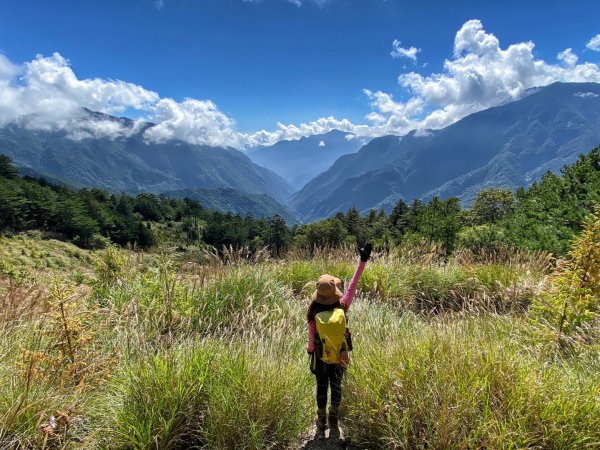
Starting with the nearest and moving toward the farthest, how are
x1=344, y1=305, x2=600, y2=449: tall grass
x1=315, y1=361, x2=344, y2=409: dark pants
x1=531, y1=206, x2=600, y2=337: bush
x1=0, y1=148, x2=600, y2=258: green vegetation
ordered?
x1=344, y1=305, x2=600, y2=449: tall grass
x1=315, y1=361, x2=344, y2=409: dark pants
x1=531, y1=206, x2=600, y2=337: bush
x1=0, y1=148, x2=600, y2=258: green vegetation

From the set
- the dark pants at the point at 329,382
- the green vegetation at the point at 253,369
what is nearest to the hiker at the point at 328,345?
the dark pants at the point at 329,382

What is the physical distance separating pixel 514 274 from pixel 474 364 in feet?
18.9

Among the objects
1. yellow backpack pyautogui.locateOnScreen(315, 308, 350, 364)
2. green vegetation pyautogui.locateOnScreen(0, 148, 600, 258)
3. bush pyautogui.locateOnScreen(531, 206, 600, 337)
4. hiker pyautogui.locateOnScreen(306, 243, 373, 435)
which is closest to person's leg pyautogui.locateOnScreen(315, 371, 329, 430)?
hiker pyautogui.locateOnScreen(306, 243, 373, 435)

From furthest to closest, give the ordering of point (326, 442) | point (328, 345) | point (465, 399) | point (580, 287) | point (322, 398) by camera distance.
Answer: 1. point (580, 287)
2. point (322, 398)
3. point (328, 345)
4. point (326, 442)
5. point (465, 399)

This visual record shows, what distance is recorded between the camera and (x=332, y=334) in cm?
358

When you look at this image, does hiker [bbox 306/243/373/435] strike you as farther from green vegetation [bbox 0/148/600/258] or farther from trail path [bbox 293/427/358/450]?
green vegetation [bbox 0/148/600/258]

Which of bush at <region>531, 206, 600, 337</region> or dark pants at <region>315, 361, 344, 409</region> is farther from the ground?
bush at <region>531, 206, 600, 337</region>

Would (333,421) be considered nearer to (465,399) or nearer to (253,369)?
(253,369)

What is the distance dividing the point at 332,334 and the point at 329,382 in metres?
0.56

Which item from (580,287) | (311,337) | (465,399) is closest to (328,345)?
(311,337)

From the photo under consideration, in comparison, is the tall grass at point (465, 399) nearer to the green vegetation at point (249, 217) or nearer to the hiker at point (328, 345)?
the hiker at point (328, 345)

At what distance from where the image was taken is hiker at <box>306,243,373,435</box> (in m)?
3.60

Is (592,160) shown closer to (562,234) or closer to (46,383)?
(562,234)

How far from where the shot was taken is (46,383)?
3.22m
